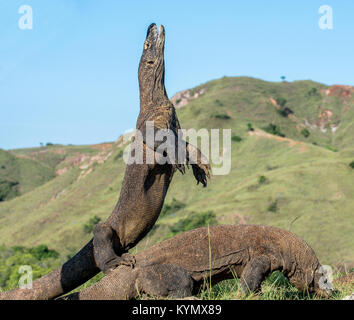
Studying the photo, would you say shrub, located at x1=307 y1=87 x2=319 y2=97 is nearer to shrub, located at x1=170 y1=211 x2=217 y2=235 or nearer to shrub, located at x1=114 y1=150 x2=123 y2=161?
shrub, located at x1=114 y1=150 x2=123 y2=161

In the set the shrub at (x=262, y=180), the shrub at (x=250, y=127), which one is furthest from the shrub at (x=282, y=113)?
the shrub at (x=262, y=180)

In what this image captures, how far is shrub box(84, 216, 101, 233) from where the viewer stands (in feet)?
192

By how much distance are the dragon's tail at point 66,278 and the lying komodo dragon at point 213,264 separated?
13.4 inches

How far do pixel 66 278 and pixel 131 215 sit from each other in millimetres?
1148

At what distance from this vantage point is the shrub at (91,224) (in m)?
58.5

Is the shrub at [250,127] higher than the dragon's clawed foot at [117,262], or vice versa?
the shrub at [250,127]

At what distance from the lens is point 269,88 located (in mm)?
120438

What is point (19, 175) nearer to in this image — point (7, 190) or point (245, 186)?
point (7, 190)

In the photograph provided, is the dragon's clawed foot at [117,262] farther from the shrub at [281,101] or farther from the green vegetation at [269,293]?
the shrub at [281,101]

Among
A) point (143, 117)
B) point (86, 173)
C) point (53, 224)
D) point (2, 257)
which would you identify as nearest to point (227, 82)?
point (86, 173)

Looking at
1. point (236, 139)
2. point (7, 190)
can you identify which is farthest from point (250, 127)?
point (7, 190)

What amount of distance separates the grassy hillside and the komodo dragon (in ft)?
48.9

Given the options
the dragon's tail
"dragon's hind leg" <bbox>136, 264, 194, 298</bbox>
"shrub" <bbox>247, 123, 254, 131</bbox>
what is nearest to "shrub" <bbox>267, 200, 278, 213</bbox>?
"shrub" <bbox>247, 123, 254, 131</bbox>

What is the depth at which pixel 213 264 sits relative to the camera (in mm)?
6582
